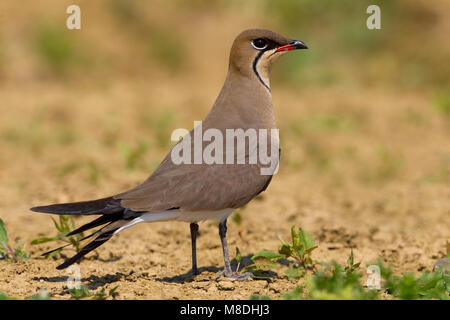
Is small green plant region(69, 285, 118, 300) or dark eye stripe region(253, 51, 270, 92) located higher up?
dark eye stripe region(253, 51, 270, 92)

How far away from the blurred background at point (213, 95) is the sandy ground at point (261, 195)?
0.03 meters

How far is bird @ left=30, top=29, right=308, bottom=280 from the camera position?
12.2 ft

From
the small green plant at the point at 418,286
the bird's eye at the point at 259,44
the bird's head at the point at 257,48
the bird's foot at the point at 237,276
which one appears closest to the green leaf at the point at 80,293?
the bird's foot at the point at 237,276

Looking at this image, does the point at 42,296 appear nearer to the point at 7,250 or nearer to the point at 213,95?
the point at 7,250

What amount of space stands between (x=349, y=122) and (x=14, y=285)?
5491mm

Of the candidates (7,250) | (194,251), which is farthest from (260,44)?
(7,250)

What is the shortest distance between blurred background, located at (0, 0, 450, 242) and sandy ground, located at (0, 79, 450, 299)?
1.2 inches

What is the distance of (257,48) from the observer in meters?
4.43

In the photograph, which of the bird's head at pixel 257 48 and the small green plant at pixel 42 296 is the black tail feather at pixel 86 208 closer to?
the small green plant at pixel 42 296

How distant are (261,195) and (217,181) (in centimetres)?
209

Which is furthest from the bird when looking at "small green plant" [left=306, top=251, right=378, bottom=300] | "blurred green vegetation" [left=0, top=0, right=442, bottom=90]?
"blurred green vegetation" [left=0, top=0, right=442, bottom=90]

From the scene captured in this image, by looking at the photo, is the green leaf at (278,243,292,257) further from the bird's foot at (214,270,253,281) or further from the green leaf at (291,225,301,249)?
the bird's foot at (214,270,253,281)
